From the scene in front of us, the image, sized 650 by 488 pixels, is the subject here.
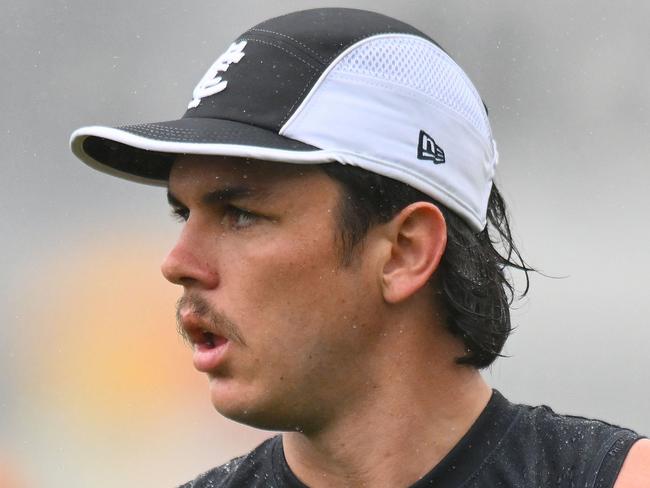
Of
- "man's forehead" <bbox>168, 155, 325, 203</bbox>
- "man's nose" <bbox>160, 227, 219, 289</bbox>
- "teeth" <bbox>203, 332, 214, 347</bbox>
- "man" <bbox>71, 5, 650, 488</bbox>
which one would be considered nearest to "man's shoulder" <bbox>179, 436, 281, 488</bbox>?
"man" <bbox>71, 5, 650, 488</bbox>

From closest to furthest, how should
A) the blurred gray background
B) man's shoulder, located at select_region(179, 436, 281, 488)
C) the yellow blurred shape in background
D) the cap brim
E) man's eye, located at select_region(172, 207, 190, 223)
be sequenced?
the cap brim
man's eye, located at select_region(172, 207, 190, 223)
man's shoulder, located at select_region(179, 436, 281, 488)
the blurred gray background
the yellow blurred shape in background

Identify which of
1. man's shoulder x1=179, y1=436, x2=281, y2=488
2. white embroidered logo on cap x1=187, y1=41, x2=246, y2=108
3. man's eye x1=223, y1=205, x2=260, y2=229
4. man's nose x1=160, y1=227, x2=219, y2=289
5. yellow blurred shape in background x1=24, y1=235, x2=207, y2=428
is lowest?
yellow blurred shape in background x1=24, y1=235, x2=207, y2=428

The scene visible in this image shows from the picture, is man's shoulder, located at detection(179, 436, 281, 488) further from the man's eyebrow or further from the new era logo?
the new era logo

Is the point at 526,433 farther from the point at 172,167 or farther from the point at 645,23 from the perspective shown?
the point at 645,23

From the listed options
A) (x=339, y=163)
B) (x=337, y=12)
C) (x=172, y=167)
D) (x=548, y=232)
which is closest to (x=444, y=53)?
(x=337, y=12)

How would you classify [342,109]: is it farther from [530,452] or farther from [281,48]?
[530,452]

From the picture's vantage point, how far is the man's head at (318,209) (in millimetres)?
2449

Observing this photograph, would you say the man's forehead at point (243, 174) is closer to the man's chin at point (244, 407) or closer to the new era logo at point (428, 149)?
the new era logo at point (428, 149)

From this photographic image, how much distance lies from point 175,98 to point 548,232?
94.6 inches

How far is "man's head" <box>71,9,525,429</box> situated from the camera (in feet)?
8.04

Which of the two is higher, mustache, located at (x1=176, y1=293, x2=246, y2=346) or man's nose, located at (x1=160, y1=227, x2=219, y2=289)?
man's nose, located at (x1=160, y1=227, x2=219, y2=289)

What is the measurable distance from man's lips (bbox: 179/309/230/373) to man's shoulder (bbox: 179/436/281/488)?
0.34 m

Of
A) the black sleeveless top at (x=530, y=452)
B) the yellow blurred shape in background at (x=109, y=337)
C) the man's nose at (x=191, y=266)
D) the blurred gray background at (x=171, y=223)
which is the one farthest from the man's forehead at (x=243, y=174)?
the yellow blurred shape in background at (x=109, y=337)

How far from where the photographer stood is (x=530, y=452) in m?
2.52
